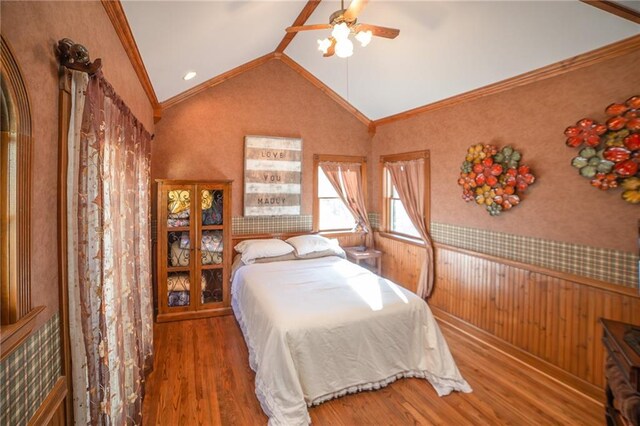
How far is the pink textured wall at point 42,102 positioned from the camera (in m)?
0.96

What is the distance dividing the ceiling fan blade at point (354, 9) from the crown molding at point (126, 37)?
1.32m

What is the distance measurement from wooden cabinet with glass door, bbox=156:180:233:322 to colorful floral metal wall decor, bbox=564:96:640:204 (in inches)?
134

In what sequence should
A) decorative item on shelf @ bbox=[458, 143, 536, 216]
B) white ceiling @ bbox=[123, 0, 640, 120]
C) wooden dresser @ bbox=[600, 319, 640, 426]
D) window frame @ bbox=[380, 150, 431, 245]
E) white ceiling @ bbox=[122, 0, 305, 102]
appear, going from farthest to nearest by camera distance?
window frame @ bbox=[380, 150, 431, 245]
decorative item on shelf @ bbox=[458, 143, 536, 216]
white ceiling @ bbox=[123, 0, 640, 120]
white ceiling @ bbox=[122, 0, 305, 102]
wooden dresser @ bbox=[600, 319, 640, 426]

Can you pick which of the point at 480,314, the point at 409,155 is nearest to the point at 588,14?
the point at 409,155

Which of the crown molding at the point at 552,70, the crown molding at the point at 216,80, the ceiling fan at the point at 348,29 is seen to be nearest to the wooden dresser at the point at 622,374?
the crown molding at the point at 552,70

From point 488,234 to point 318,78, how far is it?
9.99 feet

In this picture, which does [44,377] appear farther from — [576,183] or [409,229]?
[409,229]

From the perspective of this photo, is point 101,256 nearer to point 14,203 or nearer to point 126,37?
point 14,203

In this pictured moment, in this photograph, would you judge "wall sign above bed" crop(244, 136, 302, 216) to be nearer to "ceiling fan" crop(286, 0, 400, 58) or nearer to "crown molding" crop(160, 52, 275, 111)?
"crown molding" crop(160, 52, 275, 111)

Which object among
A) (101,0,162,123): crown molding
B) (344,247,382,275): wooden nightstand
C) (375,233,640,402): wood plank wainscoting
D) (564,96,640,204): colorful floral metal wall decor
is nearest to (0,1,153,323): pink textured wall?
(101,0,162,123): crown molding

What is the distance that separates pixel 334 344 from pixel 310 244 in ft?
6.29

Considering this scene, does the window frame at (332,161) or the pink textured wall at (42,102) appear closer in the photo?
the pink textured wall at (42,102)

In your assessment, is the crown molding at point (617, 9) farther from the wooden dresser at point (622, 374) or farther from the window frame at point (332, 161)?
the window frame at point (332, 161)

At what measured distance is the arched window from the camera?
0.90m
